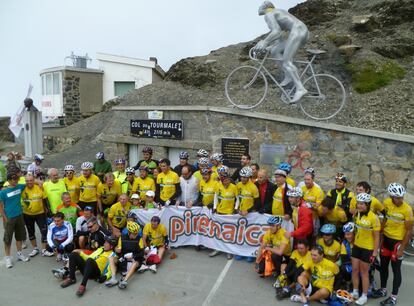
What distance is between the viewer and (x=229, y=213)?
7.67 m

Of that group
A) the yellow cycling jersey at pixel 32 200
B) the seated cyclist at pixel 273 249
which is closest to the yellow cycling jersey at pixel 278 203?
the seated cyclist at pixel 273 249

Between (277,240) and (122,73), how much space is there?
23565 millimetres

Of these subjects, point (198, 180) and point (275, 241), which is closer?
point (275, 241)

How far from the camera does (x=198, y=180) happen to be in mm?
8367

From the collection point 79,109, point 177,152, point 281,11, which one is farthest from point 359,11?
point 79,109

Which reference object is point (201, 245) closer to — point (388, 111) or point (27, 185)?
point (27, 185)

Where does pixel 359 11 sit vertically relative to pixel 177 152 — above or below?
above

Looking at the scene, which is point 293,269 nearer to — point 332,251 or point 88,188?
point 332,251

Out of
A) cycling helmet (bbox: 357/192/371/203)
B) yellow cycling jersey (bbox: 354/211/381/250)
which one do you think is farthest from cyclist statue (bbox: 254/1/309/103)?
yellow cycling jersey (bbox: 354/211/381/250)

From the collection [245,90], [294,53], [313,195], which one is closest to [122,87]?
[245,90]

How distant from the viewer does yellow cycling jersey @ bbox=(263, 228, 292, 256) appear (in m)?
6.57

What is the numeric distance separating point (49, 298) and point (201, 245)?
10.5 feet

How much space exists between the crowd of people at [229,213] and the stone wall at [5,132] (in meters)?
17.5

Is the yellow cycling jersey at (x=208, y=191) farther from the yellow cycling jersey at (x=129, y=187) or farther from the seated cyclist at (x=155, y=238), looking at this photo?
the yellow cycling jersey at (x=129, y=187)
